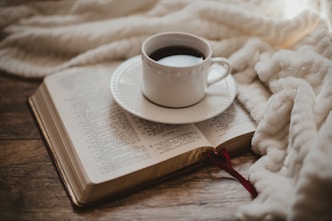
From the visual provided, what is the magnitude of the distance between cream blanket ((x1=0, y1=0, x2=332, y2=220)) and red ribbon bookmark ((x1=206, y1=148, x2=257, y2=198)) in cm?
2

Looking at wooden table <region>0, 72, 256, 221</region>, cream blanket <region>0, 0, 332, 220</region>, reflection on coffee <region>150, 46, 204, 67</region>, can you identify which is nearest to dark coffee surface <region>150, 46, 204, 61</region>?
reflection on coffee <region>150, 46, 204, 67</region>

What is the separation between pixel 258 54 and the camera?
0.82m

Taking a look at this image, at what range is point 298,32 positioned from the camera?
813 millimetres

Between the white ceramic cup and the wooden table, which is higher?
the white ceramic cup

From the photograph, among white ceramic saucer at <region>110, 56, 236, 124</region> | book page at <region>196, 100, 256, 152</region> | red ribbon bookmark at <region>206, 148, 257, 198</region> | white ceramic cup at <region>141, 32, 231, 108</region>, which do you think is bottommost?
red ribbon bookmark at <region>206, 148, 257, 198</region>

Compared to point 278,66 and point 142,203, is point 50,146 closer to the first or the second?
point 142,203

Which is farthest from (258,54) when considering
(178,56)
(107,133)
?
(107,133)

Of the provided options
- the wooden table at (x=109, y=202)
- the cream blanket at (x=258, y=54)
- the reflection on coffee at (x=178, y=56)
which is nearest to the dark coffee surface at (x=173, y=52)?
the reflection on coffee at (x=178, y=56)

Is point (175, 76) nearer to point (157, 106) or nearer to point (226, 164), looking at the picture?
point (157, 106)

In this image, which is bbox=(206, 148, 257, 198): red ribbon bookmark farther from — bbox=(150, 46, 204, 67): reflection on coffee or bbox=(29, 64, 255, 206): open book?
bbox=(150, 46, 204, 67): reflection on coffee

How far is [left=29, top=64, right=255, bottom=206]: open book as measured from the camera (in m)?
0.62

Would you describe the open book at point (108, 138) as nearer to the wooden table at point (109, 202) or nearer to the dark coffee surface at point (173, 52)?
the wooden table at point (109, 202)

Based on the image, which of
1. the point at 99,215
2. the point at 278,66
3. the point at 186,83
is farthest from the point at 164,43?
the point at 99,215

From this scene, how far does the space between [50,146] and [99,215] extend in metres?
0.18
